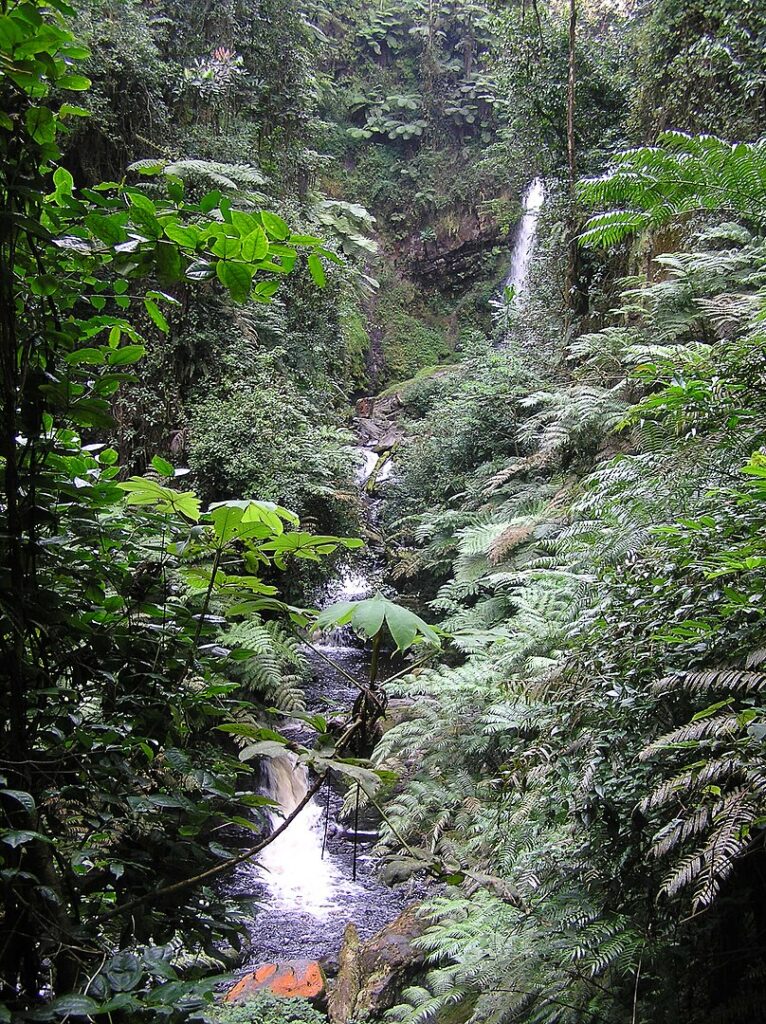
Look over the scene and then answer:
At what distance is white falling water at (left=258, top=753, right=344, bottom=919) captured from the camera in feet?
17.0

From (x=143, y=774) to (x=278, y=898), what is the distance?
4.91m

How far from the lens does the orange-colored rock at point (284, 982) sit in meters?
3.82

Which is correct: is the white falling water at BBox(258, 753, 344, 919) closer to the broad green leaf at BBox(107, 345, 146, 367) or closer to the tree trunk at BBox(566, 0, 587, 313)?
the broad green leaf at BBox(107, 345, 146, 367)

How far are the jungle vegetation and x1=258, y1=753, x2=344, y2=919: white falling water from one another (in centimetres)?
148

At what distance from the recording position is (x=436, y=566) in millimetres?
7961

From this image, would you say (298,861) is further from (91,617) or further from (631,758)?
(91,617)

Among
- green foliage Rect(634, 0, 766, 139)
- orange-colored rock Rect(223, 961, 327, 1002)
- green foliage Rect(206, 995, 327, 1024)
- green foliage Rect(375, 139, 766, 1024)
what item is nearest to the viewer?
green foliage Rect(375, 139, 766, 1024)

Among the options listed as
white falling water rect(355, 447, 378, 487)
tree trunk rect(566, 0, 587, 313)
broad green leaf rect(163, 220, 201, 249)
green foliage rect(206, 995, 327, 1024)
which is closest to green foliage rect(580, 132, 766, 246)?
broad green leaf rect(163, 220, 201, 249)

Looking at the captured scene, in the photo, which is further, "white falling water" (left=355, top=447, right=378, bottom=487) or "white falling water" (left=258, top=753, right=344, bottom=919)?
"white falling water" (left=355, top=447, right=378, bottom=487)

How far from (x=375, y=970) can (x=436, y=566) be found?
4620 millimetres

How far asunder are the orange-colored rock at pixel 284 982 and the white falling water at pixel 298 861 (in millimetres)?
697

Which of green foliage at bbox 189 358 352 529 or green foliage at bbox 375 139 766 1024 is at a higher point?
green foliage at bbox 189 358 352 529

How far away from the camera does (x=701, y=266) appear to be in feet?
16.9

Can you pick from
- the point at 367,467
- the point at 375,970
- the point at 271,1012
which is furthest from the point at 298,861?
the point at 367,467
